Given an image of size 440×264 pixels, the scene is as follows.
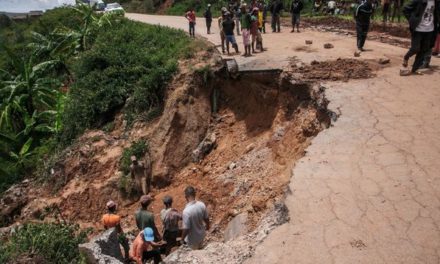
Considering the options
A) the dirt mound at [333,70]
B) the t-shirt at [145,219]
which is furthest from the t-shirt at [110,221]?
the dirt mound at [333,70]

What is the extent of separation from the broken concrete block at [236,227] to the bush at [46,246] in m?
2.51

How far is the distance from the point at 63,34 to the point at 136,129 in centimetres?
922

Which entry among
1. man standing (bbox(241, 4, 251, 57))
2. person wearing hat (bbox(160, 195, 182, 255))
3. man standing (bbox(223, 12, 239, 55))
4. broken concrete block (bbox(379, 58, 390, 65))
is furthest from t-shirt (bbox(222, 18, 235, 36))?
person wearing hat (bbox(160, 195, 182, 255))

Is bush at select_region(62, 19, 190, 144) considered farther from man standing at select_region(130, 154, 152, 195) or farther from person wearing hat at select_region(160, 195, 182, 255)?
person wearing hat at select_region(160, 195, 182, 255)

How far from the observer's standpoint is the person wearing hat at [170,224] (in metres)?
6.98

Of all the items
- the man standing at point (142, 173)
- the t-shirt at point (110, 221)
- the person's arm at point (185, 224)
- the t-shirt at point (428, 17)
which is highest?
the t-shirt at point (428, 17)

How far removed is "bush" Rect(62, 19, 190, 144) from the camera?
12.0 meters

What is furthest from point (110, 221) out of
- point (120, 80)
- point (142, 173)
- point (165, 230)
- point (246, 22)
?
point (246, 22)

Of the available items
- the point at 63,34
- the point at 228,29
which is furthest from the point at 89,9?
the point at 228,29

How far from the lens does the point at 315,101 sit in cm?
902

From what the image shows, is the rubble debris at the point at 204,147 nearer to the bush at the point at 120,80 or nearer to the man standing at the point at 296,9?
the bush at the point at 120,80

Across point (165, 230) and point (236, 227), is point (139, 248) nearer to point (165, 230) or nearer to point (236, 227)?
point (165, 230)

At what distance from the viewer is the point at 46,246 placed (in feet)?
24.0

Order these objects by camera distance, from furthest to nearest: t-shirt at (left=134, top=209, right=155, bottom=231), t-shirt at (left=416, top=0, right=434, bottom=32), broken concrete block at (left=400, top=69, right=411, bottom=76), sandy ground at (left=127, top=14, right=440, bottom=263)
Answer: broken concrete block at (left=400, top=69, right=411, bottom=76) < t-shirt at (left=416, top=0, right=434, bottom=32) < t-shirt at (left=134, top=209, right=155, bottom=231) < sandy ground at (left=127, top=14, right=440, bottom=263)
